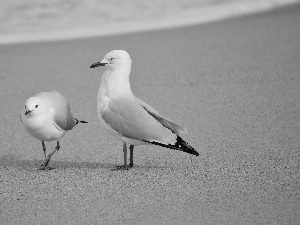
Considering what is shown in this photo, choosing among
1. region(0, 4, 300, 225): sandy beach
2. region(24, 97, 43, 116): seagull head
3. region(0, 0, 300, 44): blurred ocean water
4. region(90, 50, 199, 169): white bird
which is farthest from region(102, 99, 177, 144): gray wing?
region(0, 0, 300, 44): blurred ocean water

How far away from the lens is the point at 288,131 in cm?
455

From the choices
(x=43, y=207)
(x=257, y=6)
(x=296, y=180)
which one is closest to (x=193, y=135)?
(x=296, y=180)

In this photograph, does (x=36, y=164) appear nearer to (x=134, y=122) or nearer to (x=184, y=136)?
(x=134, y=122)

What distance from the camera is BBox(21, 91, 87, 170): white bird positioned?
3971mm

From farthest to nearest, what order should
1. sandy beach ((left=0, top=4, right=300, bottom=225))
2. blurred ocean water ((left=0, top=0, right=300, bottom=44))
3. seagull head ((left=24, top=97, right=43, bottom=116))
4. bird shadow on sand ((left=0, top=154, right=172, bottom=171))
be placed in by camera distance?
blurred ocean water ((left=0, top=0, right=300, bottom=44)) → bird shadow on sand ((left=0, top=154, right=172, bottom=171)) → seagull head ((left=24, top=97, right=43, bottom=116)) → sandy beach ((left=0, top=4, right=300, bottom=225))

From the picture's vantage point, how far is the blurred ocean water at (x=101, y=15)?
26.7 feet

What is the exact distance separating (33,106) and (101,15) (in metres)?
5.37

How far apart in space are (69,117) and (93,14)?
5.17 meters

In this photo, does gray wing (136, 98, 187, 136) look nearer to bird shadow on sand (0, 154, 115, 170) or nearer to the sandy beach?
the sandy beach

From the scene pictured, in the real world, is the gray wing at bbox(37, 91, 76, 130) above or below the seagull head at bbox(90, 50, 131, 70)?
below

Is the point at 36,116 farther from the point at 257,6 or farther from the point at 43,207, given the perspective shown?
the point at 257,6

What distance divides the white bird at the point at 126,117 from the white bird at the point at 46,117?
0.29m

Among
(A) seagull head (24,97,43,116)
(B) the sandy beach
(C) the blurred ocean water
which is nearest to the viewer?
(B) the sandy beach

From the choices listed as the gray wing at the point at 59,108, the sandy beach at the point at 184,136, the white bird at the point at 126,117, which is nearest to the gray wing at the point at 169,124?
the white bird at the point at 126,117
